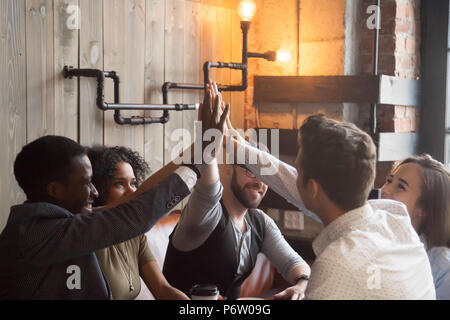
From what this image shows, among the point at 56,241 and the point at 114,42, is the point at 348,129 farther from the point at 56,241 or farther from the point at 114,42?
the point at 114,42

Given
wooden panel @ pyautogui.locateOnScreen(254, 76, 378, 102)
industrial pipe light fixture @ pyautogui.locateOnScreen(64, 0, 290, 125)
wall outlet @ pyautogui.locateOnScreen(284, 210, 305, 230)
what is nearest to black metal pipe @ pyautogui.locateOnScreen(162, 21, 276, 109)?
industrial pipe light fixture @ pyautogui.locateOnScreen(64, 0, 290, 125)

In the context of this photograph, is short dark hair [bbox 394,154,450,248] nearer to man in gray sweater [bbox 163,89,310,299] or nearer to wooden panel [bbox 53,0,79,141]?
man in gray sweater [bbox 163,89,310,299]

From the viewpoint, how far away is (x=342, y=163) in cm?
129

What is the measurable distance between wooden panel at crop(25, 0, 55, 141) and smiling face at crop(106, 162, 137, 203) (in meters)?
0.39

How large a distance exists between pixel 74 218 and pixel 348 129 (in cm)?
68

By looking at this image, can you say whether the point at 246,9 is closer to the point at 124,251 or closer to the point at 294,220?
the point at 294,220

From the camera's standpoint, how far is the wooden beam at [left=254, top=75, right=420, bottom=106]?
2.97 meters

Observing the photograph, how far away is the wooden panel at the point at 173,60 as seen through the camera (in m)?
2.98

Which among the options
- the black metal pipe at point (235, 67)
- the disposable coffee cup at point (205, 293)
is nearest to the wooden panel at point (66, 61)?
the black metal pipe at point (235, 67)

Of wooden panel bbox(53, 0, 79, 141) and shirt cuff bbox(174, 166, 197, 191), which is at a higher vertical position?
wooden panel bbox(53, 0, 79, 141)

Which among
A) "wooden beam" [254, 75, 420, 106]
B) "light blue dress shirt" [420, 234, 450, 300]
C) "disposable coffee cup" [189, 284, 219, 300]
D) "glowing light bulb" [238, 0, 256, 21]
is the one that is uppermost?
"glowing light bulb" [238, 0, 256, 21]

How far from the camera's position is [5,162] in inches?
87.4

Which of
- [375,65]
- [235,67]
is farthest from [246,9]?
[375,65]

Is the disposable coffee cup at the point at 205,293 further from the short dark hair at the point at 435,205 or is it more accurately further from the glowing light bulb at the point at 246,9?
the glowing light bulb at the point at 246,9
